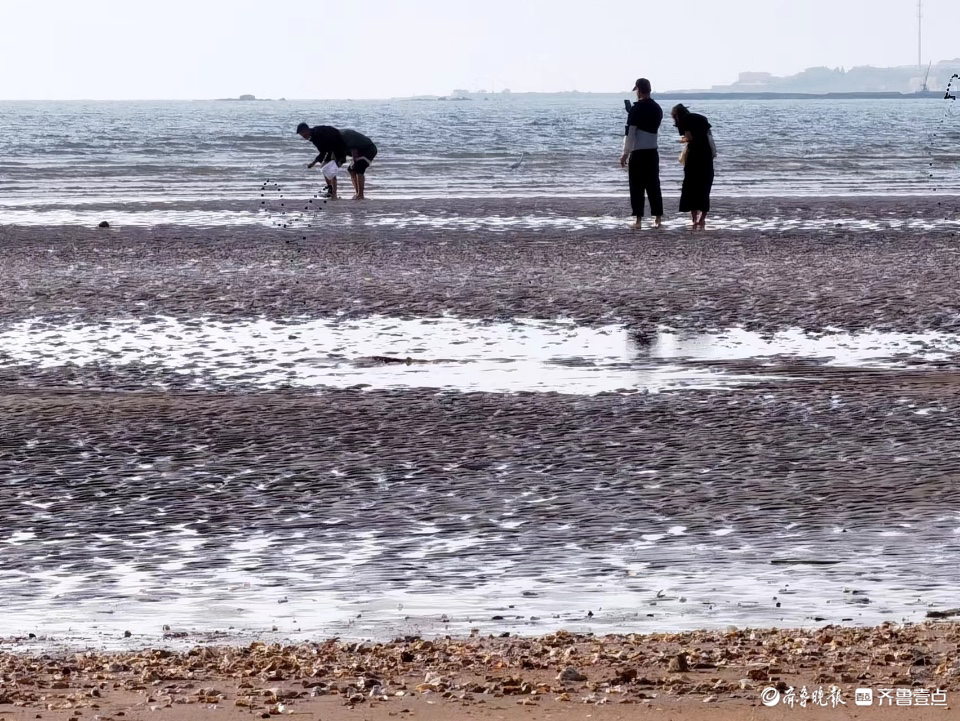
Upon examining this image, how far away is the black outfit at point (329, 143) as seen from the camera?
21.4m

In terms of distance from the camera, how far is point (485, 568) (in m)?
4.90

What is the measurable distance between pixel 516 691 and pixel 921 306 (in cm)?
770

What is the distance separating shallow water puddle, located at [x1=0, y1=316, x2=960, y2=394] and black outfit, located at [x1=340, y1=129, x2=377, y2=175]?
11910 millimetres

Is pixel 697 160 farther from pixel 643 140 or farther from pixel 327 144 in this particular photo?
pixel 327 144

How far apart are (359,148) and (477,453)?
16100mm

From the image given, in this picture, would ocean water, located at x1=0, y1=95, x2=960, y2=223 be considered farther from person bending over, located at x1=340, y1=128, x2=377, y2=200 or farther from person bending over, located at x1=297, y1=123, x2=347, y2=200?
person bending over, located at x1=340, y1=128, x2=377, y2=200

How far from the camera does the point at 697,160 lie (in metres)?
16.8

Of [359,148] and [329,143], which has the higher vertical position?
[329,143]

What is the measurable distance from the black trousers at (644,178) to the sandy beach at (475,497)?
4815 mm

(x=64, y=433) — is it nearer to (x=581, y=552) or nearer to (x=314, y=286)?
(x=581, y=552)

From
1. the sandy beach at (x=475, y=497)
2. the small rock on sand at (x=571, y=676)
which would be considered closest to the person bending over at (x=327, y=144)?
the sandy beach at (x=475, y=497)

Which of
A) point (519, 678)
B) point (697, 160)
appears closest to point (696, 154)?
point (697, 160)

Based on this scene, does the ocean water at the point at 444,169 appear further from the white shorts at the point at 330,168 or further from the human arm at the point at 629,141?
the human arm at the point at 629,141

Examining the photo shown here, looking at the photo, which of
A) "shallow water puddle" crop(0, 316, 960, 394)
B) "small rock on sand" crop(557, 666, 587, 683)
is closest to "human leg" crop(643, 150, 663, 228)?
"shallow water puddle" crop(0, 316, 960, 394)
